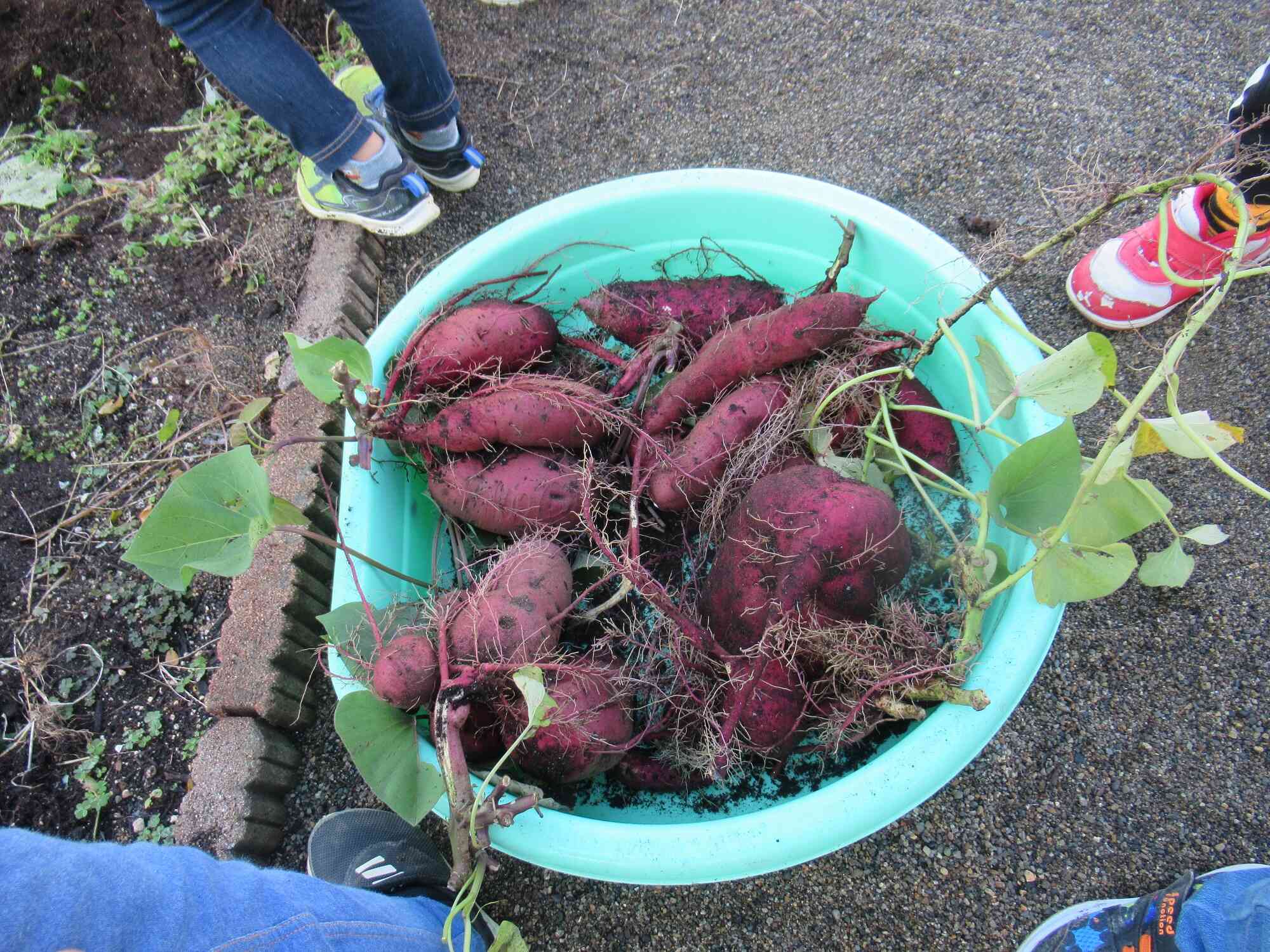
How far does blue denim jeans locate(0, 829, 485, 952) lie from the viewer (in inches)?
23.5

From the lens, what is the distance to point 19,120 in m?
1.71

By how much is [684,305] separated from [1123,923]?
1.04 m

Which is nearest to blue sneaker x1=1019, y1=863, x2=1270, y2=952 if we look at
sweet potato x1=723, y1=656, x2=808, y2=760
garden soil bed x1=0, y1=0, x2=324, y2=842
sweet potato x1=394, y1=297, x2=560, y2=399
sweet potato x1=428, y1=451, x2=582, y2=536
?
sweet potato x1=723, y1=656, x2=808, y2=760

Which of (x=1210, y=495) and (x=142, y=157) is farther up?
(x=142, y=157)

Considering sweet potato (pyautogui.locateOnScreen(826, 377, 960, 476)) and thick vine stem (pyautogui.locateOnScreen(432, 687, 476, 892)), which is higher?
sweet potato (pyautogui.locateOnScreen(826, 377, 960, 476))

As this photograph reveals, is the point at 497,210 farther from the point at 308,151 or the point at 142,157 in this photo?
the point at 142,157

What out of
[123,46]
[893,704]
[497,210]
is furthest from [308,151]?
[893,704]

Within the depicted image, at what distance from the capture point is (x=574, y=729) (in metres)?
0.85

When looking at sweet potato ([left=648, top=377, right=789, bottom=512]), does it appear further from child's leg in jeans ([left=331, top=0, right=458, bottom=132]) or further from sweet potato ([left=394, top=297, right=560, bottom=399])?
child's leg in jeans ([left=331, top=0, right=458, bottom=132])

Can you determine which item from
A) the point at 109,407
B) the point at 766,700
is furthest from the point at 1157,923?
the point at 109,407

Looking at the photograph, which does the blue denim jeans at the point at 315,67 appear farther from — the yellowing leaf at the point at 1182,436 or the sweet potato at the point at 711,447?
the yellowing leaf at the point at 1182,436

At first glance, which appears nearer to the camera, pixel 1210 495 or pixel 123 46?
pixel 1210 495

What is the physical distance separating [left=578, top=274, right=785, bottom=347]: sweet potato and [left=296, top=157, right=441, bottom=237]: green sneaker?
0.52 metres

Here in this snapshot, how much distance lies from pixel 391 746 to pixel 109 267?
1.31 m
